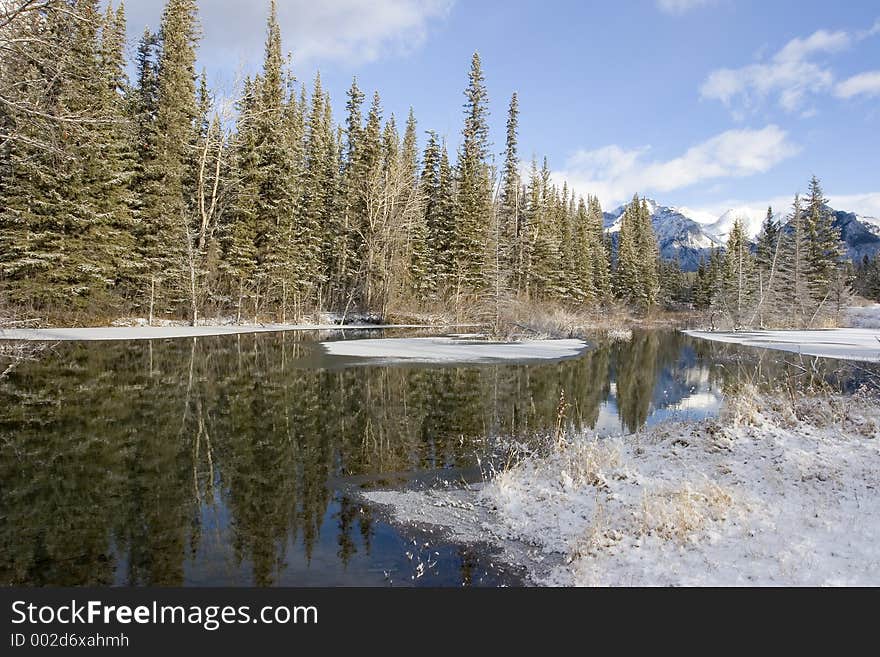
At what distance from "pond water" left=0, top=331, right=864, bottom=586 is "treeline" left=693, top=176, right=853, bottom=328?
33065 mm

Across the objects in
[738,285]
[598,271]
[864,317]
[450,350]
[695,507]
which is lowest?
[695,507]

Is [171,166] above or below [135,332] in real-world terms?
above

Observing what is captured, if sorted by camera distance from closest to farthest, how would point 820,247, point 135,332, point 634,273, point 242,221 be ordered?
point 135,332, point 242,221, point 820,247, point 634,273

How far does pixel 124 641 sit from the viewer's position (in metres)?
3.37

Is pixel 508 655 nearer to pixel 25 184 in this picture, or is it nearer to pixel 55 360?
pixel 55 360

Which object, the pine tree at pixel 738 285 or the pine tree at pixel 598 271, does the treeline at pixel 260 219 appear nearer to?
the pine tree at pixel 738 285

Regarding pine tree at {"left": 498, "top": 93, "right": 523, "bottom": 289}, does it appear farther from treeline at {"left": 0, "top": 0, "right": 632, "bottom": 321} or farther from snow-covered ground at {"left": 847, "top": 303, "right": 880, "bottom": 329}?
snow-covered ground at {"left": 847, "top": 303, "right": 880, "bottom": 329}

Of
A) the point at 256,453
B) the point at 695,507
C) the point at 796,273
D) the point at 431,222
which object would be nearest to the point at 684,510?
the point at 695,507

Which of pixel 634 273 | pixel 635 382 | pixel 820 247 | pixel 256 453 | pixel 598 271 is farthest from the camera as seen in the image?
pixel 634 273

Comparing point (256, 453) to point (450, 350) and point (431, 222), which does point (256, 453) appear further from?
point (431, 222)

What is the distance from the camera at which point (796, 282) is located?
48.1m

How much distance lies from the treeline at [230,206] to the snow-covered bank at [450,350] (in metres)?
4.94

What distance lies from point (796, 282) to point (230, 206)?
48.2 m

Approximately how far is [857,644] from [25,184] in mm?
33376
